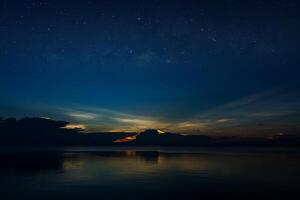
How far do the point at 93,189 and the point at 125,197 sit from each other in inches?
314

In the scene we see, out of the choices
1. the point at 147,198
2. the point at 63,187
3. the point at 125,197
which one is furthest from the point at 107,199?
the point at 63,187

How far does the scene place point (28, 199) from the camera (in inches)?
1458

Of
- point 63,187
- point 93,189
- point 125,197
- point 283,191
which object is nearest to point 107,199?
point 125,197

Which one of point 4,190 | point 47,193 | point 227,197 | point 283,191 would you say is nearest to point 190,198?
point 227,197

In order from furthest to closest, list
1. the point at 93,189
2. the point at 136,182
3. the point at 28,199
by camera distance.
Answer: the point at 136,182
the point at 93,189
the point at 28,199

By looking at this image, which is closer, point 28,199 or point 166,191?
point 28,199

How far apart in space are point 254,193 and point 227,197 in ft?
18.4

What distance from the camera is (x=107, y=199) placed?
37.5 meters

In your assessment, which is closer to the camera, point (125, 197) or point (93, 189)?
point (125, 197)

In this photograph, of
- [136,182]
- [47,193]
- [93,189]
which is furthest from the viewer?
[136,182]

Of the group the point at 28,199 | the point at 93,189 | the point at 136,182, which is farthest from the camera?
the point at 136,182

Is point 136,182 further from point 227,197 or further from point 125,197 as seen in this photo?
point 227,197

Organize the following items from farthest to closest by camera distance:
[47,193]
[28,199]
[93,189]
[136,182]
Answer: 1. [136,182]
2. [93,189]
3. [47,193]
4. [28,199]

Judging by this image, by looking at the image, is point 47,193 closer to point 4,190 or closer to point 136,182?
point 4,190
